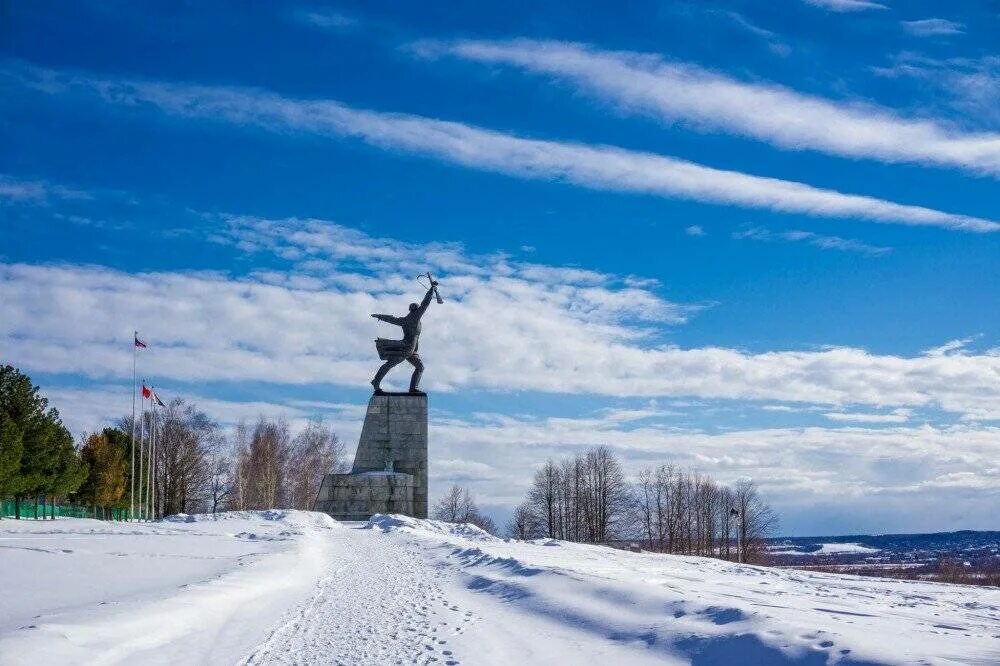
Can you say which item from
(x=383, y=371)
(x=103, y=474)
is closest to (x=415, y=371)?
(x=383, y=371)

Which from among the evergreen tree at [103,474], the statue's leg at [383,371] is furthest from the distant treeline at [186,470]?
the statue's leg at [383,371]

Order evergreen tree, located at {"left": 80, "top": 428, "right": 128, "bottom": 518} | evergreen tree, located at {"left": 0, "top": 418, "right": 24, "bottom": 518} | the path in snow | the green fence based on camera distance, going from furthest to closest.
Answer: evergreen tree, located at {"left": 80, "top": 428, "right": 128, "bottom": 518} → the green fence → evergreen tree, located at {"left": 0, "top": 418, "right": 24, "bottom": 518} → the path in snow

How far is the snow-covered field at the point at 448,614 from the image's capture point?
20.4ft

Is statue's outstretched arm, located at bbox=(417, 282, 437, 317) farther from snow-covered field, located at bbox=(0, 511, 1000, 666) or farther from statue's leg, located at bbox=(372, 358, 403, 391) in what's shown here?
snow-covered field, located at bbox=(0, 511, 1000, 666)

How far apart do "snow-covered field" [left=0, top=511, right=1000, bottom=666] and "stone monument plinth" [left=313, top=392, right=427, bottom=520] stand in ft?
56.9

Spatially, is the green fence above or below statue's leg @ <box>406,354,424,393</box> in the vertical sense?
below

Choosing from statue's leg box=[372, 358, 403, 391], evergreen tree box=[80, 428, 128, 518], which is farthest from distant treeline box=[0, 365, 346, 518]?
statue's leg box=[372, 358, 403, 391]

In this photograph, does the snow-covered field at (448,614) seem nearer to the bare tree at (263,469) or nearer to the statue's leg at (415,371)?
the statue's leg at (415,371)

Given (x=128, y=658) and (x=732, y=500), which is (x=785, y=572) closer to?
(x=128, y=658)

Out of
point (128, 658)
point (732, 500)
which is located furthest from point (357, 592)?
point (732, 500)

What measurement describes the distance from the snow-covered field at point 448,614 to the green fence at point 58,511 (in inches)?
1286

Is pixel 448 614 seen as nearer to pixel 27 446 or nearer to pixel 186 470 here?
pixel 27 446

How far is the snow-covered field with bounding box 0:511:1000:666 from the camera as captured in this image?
20.4 feet

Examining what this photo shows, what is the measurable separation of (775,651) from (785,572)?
1130 centimetres
